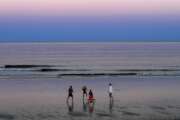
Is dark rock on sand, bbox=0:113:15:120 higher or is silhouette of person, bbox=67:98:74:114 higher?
silhouette of person, bbox=67:98:74:114

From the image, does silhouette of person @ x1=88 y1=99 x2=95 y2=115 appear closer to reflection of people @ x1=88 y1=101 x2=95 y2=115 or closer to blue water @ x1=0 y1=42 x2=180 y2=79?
reflection of people @ x1=88 y1=101 x2=95 y2=115

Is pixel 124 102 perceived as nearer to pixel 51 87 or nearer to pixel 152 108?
pixel 152 108

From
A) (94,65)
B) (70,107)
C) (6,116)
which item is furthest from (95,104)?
(94,65)

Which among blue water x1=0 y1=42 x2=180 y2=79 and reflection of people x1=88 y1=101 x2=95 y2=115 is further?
blue water x1=0 y1=42 x2=180 y2=79

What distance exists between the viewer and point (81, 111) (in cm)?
2478

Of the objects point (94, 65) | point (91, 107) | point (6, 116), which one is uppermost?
point (94, 65)

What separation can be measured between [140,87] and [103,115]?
1513cm

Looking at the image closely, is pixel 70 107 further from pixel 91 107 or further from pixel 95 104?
pixel 95 104

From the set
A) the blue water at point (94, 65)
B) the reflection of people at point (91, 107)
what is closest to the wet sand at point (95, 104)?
the reflection of people at point (91, 107)

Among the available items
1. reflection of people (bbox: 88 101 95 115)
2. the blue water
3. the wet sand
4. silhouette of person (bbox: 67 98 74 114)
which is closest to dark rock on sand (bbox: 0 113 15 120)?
the wet sand

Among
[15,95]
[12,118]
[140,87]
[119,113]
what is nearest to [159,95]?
[140,87]

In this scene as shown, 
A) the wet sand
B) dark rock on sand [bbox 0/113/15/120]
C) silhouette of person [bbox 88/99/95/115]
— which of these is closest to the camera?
dark rock on sand [bbox 0/113/15/120]

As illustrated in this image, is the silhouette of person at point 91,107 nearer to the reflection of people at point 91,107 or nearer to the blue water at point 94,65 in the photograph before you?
the reflection of people at point 91,107

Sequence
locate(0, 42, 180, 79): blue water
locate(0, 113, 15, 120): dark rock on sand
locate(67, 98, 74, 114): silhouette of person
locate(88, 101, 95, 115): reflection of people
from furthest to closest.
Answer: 1. locate(0, 42, 180, 79): blue water
2. locate(67, 98, 74, 114): silhouette of person
3. locate(88, 101, 95, 115): reflection of people
4. locate(0, 113, 15, 120): dark rock on sand
